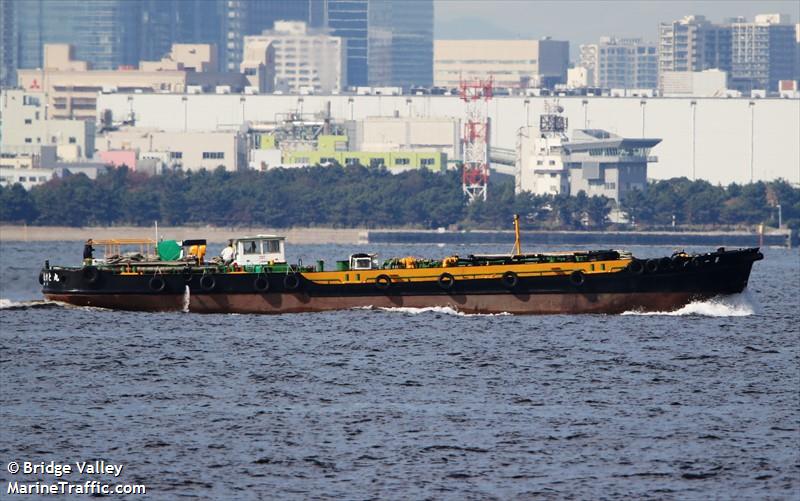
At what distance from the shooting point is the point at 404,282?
77938 mm

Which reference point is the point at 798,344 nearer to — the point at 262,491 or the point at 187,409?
the point at 187,409

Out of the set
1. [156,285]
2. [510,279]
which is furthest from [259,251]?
[510,279]

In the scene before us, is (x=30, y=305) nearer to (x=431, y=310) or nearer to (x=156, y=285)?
(x=156, y=285)

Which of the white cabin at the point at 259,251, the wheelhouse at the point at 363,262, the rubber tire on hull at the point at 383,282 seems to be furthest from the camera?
the white cabin at the point at 259,251

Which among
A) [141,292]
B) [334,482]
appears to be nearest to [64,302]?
[141,292]

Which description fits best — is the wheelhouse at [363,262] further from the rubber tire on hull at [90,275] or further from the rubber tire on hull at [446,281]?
the rubber tire on hull at [90,275]

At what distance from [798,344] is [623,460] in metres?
27.0

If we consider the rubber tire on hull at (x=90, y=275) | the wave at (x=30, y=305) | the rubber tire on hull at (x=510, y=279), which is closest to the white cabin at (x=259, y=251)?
the rubber tire on hull at (x=90, y=275)

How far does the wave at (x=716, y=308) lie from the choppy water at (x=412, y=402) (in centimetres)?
8

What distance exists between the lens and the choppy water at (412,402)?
1698 inches

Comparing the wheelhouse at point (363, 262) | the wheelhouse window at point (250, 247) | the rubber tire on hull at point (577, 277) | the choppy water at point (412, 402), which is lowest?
the choppy water at point (412, 402)

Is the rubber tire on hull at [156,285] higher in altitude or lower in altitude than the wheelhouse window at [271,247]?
lower

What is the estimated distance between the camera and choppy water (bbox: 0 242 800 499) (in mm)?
43125

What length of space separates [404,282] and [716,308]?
13013 millimetres
